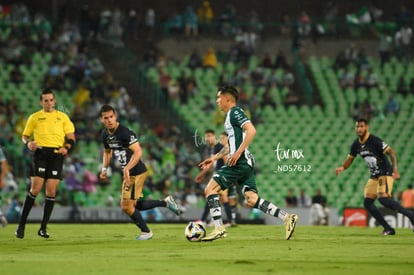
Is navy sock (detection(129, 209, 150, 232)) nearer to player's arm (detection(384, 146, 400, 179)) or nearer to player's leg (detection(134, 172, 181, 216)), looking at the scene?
player's leg (detection(134, 172, 181, 216))

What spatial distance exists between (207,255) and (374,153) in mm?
7946

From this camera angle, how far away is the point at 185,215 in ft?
94.0

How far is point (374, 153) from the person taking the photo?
19.7 meters

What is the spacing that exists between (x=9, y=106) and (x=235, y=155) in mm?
17766

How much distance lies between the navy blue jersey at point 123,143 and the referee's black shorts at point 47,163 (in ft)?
3.46

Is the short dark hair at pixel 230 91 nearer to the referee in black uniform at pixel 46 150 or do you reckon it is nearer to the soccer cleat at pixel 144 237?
the soccer cleat at pixel 144 237

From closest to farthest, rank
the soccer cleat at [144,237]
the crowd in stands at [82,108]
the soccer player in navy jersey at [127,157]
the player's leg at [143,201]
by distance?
the soccer player in navy jersey at [127,157] → the soccer cleat at [144,237] → the player's leg at [143,201] → the crowd in stands at [82,108]

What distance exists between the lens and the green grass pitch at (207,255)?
1084cm

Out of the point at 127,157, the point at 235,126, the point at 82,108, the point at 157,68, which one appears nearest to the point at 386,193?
the point at 235,126

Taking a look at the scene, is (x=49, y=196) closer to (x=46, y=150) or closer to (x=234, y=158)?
(x=46, y=150)

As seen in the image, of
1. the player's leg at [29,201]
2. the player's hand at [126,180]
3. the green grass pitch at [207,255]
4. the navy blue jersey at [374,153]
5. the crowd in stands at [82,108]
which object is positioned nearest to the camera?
the green grass pitch at [207,255]

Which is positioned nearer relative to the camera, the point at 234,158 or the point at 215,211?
the point at 234,158

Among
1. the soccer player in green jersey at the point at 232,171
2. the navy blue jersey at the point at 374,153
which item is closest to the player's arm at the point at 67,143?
the soccer player in green jersey at the point at 232,171

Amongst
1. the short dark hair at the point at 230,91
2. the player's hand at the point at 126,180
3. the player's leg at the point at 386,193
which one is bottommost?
the player's leg at the point at 386,193
